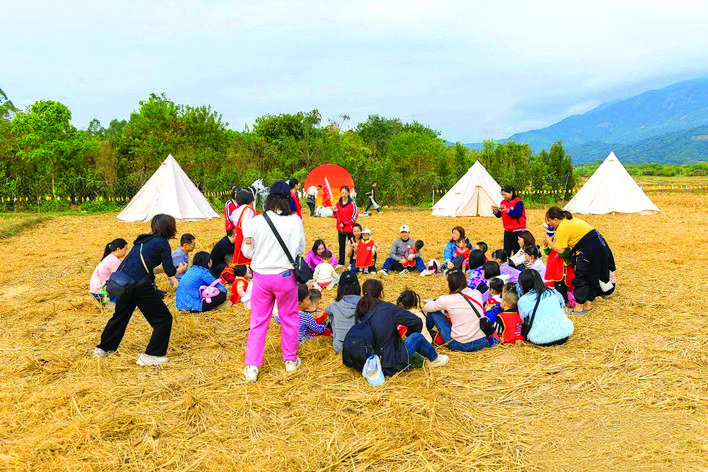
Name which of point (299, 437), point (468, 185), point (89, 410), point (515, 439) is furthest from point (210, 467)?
point (468, 185)

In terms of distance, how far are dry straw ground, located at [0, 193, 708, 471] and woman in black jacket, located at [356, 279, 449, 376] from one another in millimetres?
158

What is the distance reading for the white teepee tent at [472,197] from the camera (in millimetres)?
18188

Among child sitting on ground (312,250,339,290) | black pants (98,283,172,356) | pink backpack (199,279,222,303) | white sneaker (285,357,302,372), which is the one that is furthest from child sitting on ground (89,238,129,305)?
white sneaker (285,357,302,372)

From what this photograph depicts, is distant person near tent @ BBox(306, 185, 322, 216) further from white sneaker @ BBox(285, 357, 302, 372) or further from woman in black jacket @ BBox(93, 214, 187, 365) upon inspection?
white sneaker @ BBox(285, 357, 302, 372)

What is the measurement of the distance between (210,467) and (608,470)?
2.44m

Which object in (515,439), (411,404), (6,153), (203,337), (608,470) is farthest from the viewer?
(6,153)

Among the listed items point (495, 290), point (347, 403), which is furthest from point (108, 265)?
point (495, 290)

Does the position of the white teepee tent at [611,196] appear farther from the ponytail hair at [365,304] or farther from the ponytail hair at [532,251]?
the ponytail hair at [365,304]

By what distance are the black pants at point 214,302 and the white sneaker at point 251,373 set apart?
227 centimetres

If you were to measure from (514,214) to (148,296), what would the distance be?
18.3 feet

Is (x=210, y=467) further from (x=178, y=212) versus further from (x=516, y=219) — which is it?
(x=178, y=212)

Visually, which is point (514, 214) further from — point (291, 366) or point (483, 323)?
point (291, 366)

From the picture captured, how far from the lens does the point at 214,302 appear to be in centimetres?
623

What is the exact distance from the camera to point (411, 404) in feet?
11.6
